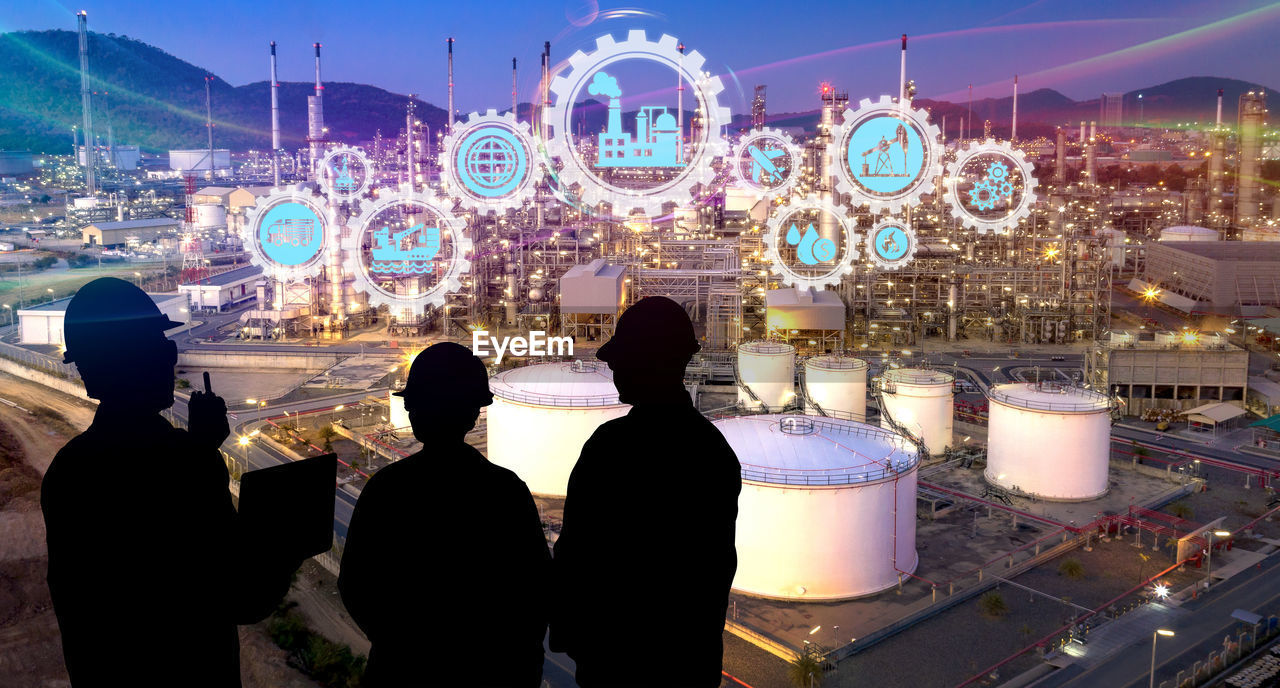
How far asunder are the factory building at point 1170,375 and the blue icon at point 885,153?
13.1 metres

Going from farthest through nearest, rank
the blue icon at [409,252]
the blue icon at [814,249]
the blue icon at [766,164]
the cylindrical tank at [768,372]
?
the blue icon at [766,164] → the blue icon at [409,252] → the blue icon at [814,249] → the cylindrical tank at [768,372]

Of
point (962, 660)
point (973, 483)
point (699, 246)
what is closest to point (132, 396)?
point (962, 660)

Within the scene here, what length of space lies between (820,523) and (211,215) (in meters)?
61.5

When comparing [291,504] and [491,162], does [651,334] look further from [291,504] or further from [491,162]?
[491,162]

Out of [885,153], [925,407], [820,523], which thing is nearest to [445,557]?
[820,523]

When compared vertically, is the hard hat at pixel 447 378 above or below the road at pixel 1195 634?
above

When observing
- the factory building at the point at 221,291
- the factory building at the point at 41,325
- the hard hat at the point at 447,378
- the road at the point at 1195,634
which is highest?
the hard hat at the point at 447,378

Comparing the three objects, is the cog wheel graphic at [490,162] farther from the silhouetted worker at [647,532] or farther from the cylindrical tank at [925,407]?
the silhouetted worker at [647,532]

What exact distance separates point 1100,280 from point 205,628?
37530 millimetres

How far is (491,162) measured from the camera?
109 ft

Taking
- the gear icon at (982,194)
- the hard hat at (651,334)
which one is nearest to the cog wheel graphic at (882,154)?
the gear icon at (982,194)

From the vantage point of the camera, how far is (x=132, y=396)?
7.51ft

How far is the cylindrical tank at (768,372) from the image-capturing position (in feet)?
81.6

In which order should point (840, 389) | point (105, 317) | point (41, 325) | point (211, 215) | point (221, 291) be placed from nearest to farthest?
1. point (105, 317)
2. point (840, 389)
3. point (41, 325)
4. point (221, 291)
5. point (211, 215)
